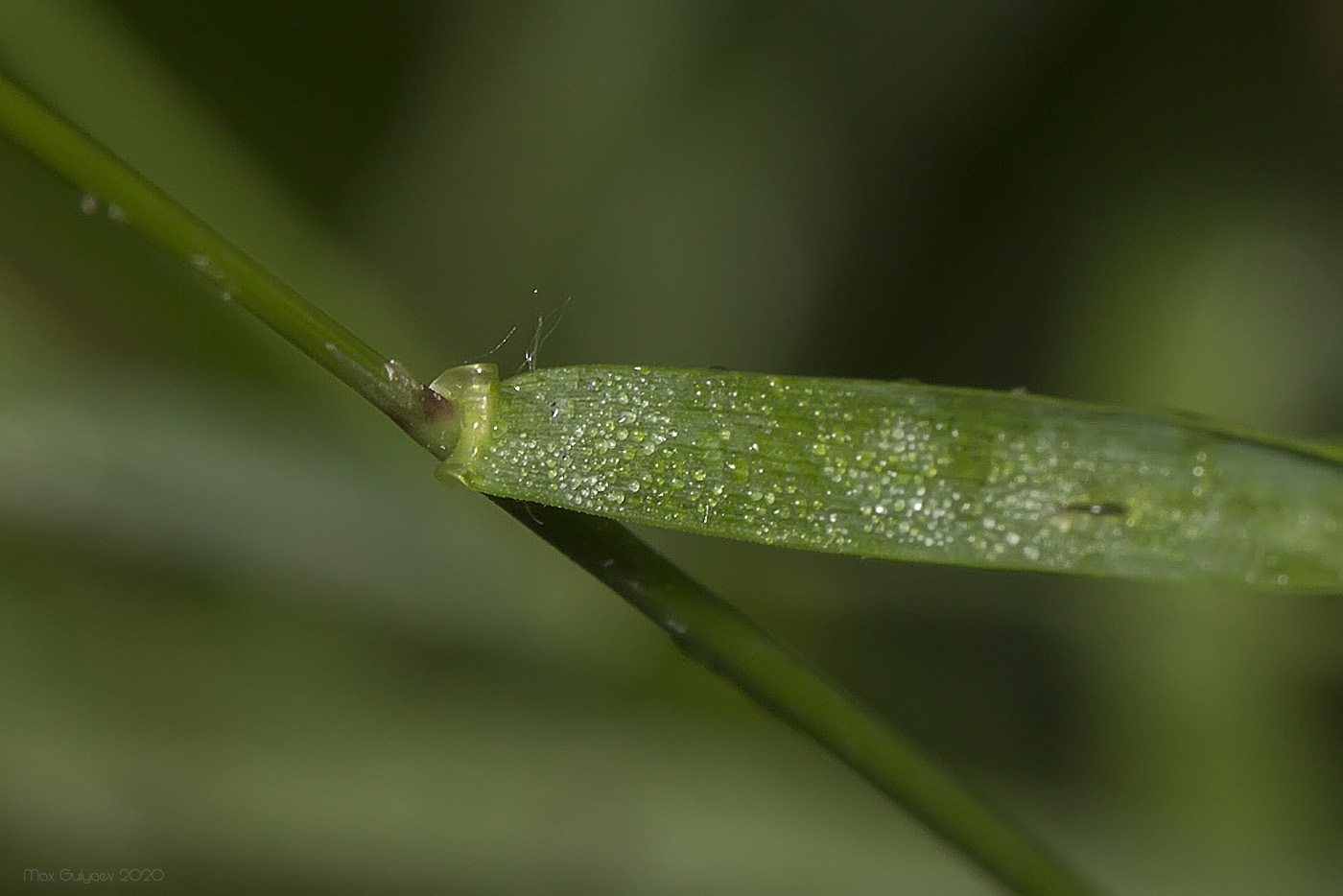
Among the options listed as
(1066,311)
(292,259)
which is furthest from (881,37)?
(292,259)

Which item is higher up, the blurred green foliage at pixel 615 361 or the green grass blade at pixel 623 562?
the blurred green foliage at pixel 615 361

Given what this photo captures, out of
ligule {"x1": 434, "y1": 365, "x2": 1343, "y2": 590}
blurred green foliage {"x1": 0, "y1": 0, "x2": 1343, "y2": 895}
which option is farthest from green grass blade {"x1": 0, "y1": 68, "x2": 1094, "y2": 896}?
blurred green foliage {"x1": 0, "y1": 0, "x2": 1343, "y2": 895}

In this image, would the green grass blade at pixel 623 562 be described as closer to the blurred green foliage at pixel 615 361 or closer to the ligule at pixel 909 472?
the ligule at pixel 909 472

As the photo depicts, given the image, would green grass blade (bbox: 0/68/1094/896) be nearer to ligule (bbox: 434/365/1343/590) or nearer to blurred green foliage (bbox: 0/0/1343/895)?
ligule (bbox: 434/365/1343/590)

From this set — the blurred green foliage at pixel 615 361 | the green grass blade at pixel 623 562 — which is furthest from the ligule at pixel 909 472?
the blurred green foliage at pixel 615 361

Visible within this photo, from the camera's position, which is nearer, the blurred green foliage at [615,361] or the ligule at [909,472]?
the ligule at [909,472]

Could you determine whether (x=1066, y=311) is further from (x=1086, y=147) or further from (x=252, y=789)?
(x=252, y=789)
